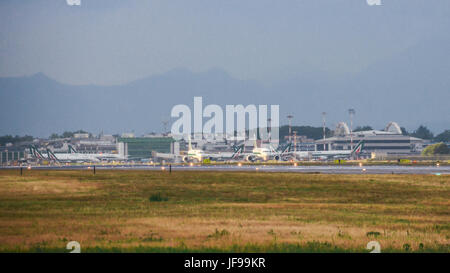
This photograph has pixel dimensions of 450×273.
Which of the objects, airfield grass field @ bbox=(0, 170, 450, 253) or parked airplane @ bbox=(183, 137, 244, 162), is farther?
parked airplane @ bbox=(183, 137, 244, 162)

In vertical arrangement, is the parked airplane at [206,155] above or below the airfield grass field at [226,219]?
above

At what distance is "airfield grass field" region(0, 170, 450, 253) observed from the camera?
20719 millimetres

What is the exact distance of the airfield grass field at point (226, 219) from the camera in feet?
68.0

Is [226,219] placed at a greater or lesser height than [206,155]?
lesser

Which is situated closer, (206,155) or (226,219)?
(226,219)

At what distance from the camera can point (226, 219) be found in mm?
27875

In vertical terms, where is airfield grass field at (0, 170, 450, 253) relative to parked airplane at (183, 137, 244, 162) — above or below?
below

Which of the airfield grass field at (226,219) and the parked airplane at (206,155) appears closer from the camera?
the airfield grass field at (226,219)
